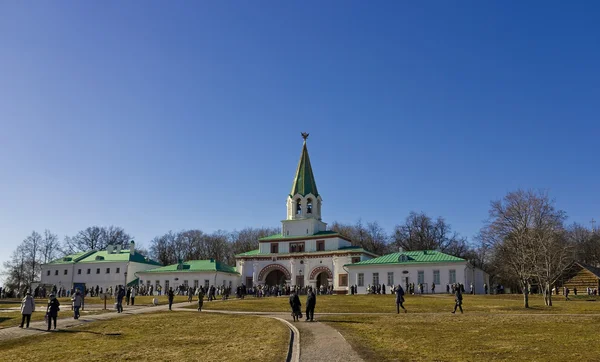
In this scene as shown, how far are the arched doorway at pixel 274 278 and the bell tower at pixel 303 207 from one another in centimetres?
503

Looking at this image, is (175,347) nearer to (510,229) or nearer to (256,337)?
(256,337)

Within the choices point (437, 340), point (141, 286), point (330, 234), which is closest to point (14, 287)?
point (141, 286)

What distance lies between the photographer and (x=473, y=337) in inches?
752

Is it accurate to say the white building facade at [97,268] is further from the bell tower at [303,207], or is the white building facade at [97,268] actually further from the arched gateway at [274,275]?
the bell tower at [303,207]

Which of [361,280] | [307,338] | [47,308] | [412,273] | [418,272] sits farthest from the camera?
[361,280]

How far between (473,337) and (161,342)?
36.5 ft

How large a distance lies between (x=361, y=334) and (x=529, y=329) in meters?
6.43

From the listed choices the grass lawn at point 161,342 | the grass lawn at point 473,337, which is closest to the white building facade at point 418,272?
the grass lawn at point 473,337

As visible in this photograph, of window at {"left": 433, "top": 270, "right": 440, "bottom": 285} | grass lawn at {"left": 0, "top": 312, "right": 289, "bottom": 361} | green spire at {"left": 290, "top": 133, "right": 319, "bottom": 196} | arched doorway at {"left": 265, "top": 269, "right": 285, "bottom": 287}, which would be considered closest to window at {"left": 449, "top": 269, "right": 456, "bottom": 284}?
window at {"left": 433, "top": 270, "right": 440, "bottom": 285}

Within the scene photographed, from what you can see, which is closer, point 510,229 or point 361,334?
point 361,334

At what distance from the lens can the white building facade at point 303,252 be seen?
223 ft

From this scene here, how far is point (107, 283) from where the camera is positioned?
8006cm

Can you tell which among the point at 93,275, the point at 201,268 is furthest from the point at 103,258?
the point at 201,268

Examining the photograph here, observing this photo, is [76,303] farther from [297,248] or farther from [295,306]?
[297,248]
